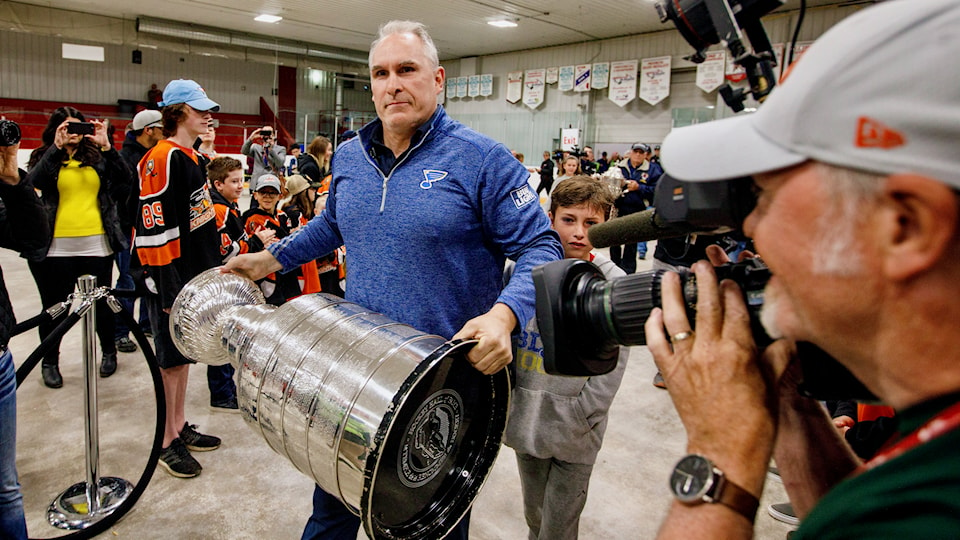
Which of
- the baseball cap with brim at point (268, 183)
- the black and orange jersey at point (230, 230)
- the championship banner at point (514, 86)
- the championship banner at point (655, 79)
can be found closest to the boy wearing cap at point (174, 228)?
the black and orange jersey at point (230, 230)

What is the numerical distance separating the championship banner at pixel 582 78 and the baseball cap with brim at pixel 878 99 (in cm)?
1536

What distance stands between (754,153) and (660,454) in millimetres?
2861

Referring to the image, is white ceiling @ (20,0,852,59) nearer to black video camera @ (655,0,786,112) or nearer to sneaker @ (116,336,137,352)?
sneaker @ (116,336,137,352)

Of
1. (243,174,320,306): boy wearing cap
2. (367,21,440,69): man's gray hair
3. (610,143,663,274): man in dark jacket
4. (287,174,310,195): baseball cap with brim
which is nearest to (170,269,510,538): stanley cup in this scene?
(367,21,440,69): man's gray hair

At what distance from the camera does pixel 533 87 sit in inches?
644

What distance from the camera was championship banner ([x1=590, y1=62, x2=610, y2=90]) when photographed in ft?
48.0

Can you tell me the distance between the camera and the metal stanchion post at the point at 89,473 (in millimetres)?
2160

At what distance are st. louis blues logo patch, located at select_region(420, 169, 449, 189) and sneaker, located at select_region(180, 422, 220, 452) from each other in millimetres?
2169

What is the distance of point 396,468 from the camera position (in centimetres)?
119

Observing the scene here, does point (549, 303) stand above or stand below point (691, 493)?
above

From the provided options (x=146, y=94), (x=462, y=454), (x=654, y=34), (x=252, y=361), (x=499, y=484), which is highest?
(x=654, y=34)

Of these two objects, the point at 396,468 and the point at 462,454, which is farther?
the point at 462,454

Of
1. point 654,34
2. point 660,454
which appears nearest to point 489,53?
point 654,34

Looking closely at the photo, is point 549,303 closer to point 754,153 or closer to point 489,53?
point 754,153
